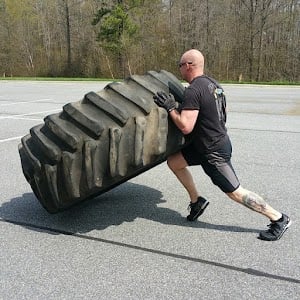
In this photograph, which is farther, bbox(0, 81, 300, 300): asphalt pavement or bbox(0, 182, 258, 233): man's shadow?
bbox(0, 182, 258, 233): man's shadow

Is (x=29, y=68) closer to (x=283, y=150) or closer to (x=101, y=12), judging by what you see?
(x=101, y=12)

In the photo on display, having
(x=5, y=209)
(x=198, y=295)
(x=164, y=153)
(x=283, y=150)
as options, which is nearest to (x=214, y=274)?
(x=198, y=295)

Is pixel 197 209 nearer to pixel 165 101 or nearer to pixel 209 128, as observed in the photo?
pixel 209 128

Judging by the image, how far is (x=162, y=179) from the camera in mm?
5828

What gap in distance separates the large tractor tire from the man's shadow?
41cm

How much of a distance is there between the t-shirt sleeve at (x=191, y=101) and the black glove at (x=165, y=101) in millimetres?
113

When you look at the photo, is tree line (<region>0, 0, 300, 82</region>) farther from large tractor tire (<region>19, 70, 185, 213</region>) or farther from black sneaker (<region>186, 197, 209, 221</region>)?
large tractor tire (<region>19, 70, 185, 213</region>)

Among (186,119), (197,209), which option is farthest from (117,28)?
(186,119)

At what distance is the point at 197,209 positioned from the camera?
4285mm

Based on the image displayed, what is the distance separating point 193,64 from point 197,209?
1421 millimetres

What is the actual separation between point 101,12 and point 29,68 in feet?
41.4

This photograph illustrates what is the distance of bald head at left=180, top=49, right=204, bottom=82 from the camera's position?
3.83 m

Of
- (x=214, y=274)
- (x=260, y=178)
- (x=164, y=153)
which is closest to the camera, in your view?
(x=214, y=274)

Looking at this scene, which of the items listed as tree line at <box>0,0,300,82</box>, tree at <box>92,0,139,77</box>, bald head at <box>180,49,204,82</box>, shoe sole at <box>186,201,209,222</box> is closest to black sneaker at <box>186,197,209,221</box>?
shoe sole at <box>186,201,209,222</box>
